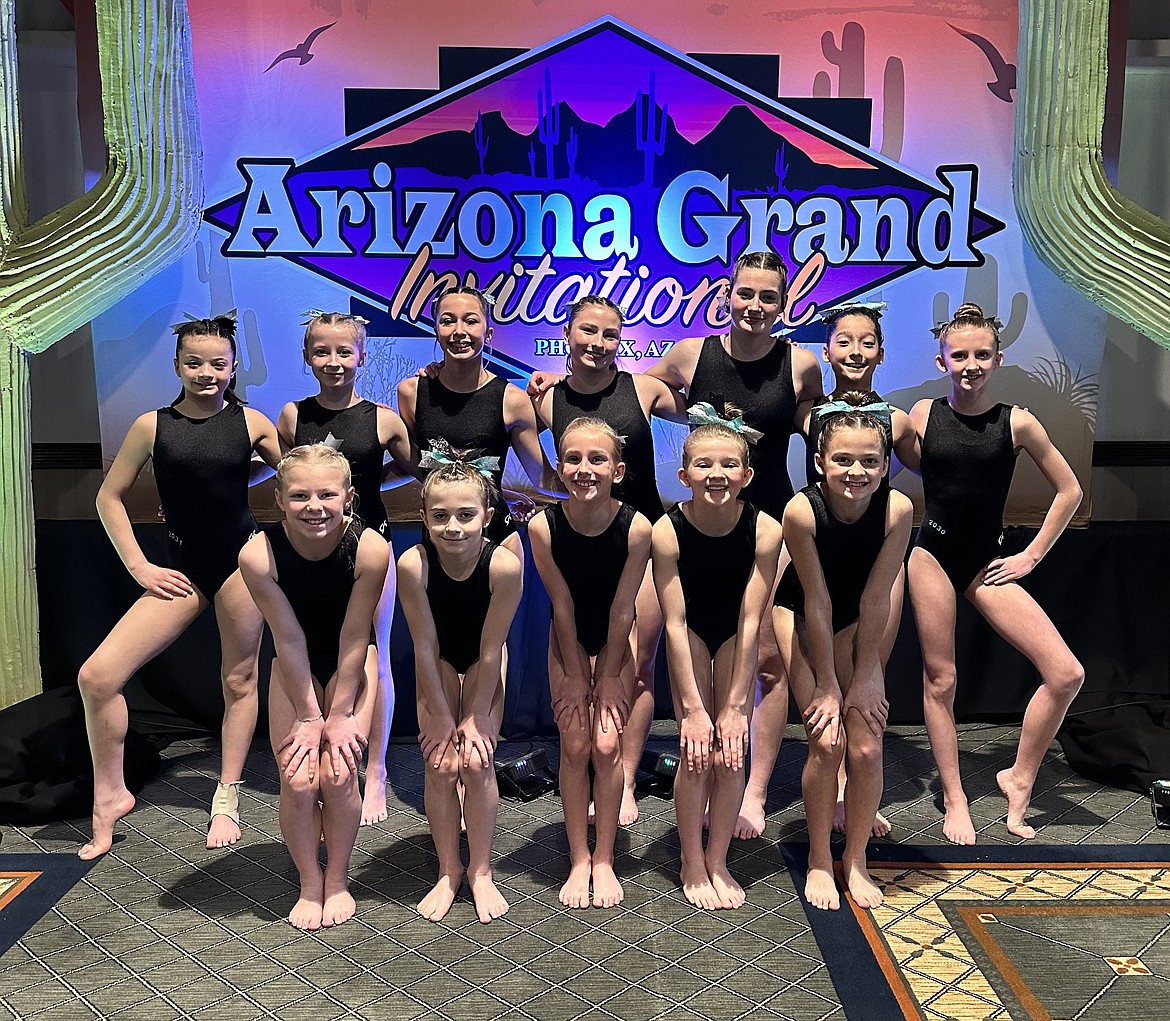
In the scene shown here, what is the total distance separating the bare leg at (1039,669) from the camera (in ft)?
11.5

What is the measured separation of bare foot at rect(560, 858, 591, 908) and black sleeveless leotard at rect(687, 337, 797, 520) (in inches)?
51.6

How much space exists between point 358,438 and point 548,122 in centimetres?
183

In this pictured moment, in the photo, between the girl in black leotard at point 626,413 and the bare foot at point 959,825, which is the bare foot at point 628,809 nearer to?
the girl in black leotard at point 626,413

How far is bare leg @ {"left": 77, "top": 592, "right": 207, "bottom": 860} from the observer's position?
3379 mm

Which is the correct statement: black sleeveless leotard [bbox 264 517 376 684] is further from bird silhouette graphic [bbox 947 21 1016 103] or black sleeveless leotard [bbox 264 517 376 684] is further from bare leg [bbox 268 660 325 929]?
bird silhouette graphic [bbox 947 21 1016 103]

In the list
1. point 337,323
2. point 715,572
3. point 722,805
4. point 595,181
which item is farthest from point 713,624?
point 595,181

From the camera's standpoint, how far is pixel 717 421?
304 centimetres

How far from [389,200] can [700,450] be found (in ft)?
7.66

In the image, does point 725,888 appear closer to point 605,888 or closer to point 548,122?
point 605,888

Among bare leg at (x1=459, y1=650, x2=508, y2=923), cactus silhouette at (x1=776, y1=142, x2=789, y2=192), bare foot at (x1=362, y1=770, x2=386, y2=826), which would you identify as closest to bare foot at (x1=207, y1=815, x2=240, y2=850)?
bare foot at (x1=362, y1=770, x2=386, y2=826)

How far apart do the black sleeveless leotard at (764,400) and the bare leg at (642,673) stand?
507 mm

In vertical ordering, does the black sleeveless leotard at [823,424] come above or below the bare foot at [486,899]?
above

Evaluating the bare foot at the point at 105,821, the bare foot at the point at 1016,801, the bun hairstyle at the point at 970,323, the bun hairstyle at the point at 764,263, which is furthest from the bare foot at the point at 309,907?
the bun hairstyle at the point at 970,323

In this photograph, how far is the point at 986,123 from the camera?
4633mm
